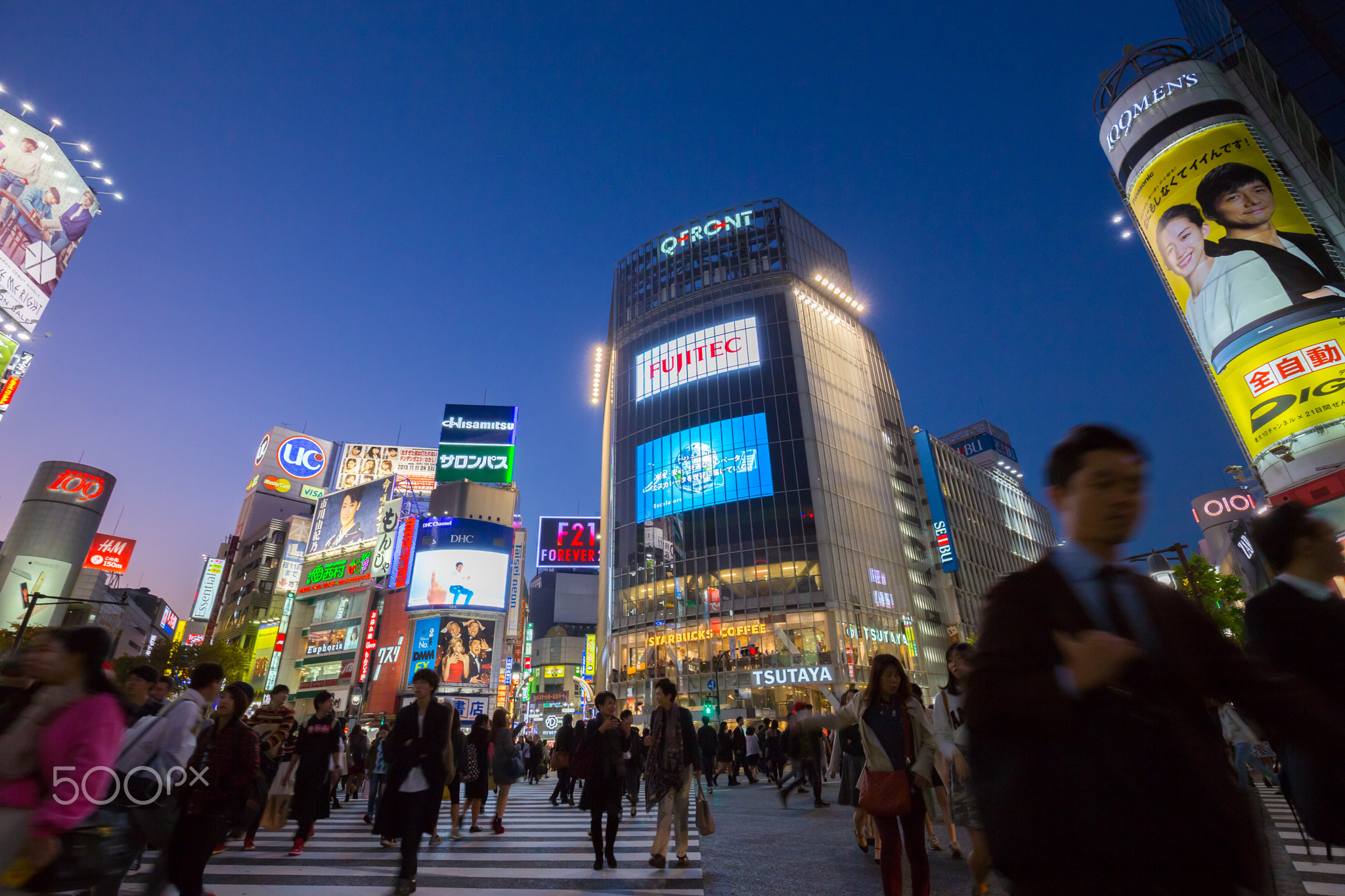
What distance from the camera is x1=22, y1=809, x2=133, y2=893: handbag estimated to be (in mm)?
2887

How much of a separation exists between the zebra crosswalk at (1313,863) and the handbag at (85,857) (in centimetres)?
726

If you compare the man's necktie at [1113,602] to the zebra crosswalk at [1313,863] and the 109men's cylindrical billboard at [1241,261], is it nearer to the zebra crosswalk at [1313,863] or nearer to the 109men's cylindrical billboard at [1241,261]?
the zebra crosswalk at [1313,863]

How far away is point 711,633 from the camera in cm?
4519

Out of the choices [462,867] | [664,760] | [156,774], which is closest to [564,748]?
[462,867]

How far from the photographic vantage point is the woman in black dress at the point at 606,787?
22.7 ft

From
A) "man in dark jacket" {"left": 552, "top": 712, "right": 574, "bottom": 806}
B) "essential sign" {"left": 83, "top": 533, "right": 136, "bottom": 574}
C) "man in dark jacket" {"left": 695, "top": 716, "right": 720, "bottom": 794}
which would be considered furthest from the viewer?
"essential sign" {"left": 83, "top": 533, "right": 136, "bottom": 574}

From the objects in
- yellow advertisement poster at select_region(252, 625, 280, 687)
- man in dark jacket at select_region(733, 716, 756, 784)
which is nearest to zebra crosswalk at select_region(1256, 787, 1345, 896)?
man in dark jacket at select_region(733, 716, 756, 784)

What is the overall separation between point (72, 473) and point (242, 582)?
19.7 m

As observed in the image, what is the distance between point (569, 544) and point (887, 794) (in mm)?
59954

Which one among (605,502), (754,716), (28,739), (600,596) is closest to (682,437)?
(605,502)

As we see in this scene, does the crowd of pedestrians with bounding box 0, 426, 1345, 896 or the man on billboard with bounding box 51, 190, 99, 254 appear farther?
the man on billboard with bounding box 51, 190, 99, 254

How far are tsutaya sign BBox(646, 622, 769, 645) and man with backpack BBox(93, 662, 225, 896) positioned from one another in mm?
42002

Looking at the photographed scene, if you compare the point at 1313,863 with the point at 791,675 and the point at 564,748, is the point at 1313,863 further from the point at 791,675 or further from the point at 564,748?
the point at 791,675

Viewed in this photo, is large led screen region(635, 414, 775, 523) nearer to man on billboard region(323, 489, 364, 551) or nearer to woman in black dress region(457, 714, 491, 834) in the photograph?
man on billboard region(323, 489, 364, 551)
